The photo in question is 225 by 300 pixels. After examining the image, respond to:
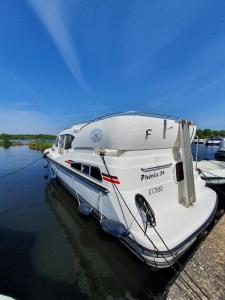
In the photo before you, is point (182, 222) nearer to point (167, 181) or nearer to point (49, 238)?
point (167, 181)

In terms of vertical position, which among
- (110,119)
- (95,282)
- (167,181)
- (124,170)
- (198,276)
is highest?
(110,119)

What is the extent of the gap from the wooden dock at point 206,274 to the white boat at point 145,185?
27cm

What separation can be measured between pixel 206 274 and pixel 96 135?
Answer: 136 inches

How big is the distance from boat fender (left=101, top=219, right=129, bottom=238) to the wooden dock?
107 cm

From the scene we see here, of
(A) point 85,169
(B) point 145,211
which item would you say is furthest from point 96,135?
(B) point 145,211

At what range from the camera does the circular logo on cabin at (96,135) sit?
4.12m

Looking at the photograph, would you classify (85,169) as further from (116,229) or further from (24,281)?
(24,281)

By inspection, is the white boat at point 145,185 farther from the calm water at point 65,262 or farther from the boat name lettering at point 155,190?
the calm water at point 65,262

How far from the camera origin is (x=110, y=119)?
3.78 m

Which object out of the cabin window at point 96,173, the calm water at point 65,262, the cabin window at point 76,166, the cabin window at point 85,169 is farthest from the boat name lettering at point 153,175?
the cabin window at point 76,166

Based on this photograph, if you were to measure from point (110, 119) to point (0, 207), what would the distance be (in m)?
6.01

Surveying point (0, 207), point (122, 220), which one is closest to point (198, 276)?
point (122, 220)

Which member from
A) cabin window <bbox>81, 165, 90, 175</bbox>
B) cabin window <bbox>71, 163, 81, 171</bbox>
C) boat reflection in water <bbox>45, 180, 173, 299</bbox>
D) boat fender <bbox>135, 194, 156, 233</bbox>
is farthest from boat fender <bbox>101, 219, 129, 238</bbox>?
cabin window <bbox>71, 163, 81, 171</bbox>

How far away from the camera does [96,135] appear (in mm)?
4305
